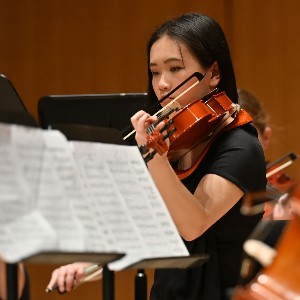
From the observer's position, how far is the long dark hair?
191 cm

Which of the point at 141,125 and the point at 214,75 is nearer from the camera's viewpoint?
the point at 141,125

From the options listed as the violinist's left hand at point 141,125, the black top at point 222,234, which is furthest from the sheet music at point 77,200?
the black top at point 222,234

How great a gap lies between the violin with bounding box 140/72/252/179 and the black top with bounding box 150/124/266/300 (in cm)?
3

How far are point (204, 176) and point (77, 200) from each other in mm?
731

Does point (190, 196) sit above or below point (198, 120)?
below

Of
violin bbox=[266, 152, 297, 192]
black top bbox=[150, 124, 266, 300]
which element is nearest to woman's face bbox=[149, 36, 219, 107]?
black top bbox=[150, 124, 266, 300]

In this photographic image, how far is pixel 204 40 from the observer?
1.92m

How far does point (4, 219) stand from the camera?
0.98 meters

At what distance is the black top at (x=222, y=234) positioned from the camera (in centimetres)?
179

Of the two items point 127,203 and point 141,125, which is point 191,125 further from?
point 127,203

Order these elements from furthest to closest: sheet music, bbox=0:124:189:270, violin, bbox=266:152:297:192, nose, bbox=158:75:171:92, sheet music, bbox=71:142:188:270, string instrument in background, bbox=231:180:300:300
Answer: violin, bbox=266:152:297:192
nose, bbox=158:75:171:92
sheet music, bbox=71:142:188:270
sheet music, bbox=0:124:189:270
string instrument in background, bbox=231:180:300:300

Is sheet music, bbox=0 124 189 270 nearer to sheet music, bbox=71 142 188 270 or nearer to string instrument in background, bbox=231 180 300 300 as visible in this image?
sheet music, bbox=71 142 188 270

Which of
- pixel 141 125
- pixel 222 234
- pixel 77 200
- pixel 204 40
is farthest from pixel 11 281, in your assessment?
pixel 204 40

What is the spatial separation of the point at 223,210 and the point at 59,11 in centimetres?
227
